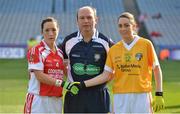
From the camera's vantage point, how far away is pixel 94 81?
5941 mm

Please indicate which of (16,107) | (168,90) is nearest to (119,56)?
(16,107)

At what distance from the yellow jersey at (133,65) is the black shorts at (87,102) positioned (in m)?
0.38

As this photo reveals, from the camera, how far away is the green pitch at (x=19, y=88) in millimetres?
12031

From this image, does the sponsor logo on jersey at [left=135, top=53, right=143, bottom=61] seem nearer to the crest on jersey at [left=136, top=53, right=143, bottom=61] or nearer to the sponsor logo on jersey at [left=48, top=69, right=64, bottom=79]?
the crest on jersey at [left=136, top=53, right=143, bottom=61]

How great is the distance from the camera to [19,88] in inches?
631

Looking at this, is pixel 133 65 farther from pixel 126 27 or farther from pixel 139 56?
pixel 126 27

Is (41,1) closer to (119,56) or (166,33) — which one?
(166,33)

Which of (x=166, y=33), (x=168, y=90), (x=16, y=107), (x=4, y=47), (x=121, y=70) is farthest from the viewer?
(x=166, y=33)

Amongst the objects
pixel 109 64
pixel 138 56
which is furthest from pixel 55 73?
pixel 138 56

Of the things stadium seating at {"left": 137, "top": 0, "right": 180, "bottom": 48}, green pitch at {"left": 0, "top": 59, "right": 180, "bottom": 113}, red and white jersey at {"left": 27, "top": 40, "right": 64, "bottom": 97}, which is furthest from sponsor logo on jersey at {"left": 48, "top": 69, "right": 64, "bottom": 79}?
stadium seating at {"left": 137, "top": 0, "right": 180, "bottom": 48}

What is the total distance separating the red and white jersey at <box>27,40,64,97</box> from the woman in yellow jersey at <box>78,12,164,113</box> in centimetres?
67

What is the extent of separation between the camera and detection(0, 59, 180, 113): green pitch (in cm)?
1203

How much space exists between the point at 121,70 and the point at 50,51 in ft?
3.03

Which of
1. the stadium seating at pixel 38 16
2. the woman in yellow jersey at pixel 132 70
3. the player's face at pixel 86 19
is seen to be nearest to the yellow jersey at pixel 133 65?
the woman in yellow jersey at pixel 132 70
